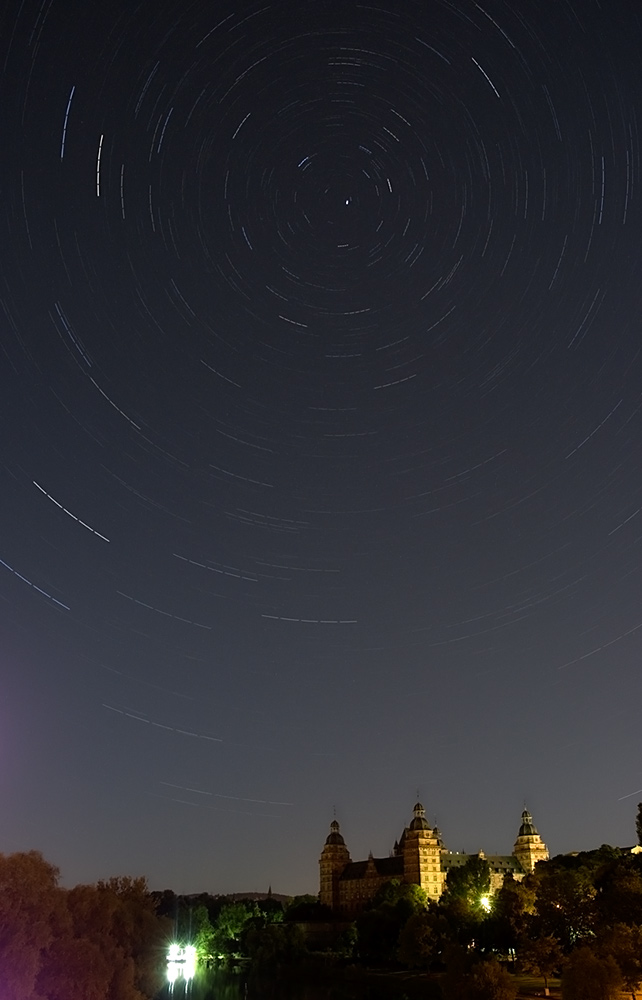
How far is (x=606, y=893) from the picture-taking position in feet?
208

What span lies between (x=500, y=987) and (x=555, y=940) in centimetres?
990

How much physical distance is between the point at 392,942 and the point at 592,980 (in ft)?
177

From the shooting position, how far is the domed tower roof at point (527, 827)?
159125 mm

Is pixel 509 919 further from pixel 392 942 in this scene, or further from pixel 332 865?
pixel 332 865

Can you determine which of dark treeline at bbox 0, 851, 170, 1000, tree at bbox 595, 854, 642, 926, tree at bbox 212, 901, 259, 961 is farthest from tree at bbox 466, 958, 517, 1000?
tree at bbox 212, 901, 259, 961

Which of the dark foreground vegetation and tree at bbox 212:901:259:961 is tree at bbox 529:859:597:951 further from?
tree at bbox 212:901:259:961

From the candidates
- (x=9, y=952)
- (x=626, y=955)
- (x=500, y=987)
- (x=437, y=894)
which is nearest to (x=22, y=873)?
(x=9, y=952)

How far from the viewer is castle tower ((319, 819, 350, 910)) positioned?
510ft

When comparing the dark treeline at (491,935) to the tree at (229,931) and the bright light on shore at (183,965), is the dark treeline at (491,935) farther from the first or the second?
the bright light on shore at (183,965)

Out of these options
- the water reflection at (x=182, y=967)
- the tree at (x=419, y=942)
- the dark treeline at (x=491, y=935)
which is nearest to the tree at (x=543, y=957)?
the dark treeline at (x=491, y=935)

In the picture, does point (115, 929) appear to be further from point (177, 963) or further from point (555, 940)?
point (177, 963)

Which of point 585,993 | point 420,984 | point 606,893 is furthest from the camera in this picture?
point 420,984

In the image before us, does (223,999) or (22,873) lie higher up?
(22,873)

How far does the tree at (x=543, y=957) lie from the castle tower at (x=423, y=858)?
8825 cm
